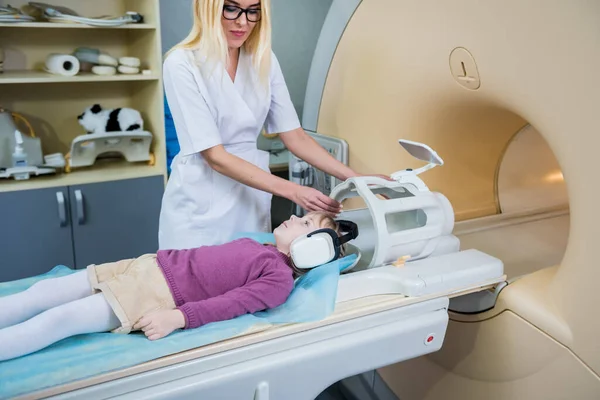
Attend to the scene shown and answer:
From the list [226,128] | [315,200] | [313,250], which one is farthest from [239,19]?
[313,250]

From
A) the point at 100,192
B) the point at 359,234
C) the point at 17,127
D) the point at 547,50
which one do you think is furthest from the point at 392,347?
the point at 17,127

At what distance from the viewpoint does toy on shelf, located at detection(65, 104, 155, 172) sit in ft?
8.10

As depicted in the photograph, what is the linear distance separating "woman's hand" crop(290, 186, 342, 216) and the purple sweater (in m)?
0.18

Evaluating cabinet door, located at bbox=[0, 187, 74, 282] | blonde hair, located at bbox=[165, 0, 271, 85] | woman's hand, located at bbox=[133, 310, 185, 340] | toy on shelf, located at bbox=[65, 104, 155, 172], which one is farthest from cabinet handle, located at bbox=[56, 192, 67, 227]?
woman's hand, located at bbox=[133, 310, 185, 340]

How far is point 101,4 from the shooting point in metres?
2.62

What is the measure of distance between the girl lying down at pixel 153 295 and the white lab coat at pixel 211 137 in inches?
12.8

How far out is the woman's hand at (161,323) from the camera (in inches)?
42.5

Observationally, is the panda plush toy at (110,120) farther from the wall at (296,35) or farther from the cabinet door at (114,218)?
the wall at (296,35)

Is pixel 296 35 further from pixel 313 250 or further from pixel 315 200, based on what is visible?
pixel 313 250

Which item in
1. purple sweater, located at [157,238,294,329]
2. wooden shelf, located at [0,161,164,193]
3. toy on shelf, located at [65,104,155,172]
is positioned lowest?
purple sweater, located at [157,238,294,329]

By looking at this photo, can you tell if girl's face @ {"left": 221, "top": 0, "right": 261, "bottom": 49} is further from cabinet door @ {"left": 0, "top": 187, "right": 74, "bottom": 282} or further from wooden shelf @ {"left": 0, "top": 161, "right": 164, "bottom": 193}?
cabinet door @ {"left": 0, "top": 187, "right": 74, "bottom": 282}

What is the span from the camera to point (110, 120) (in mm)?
2545

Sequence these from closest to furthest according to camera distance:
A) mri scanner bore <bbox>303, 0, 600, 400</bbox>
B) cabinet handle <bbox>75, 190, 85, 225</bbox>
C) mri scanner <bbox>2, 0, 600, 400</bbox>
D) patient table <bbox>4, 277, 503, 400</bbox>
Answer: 1. patient table <bbox>4, 277, 503, 400</bbox>
2. mri scanner <bbox>2, 0, 600, 400</bbox>
3. mri scanner bore <bbox>303, 0, 600, 400</bbox>
4. cabinet handle <bbox>75, 190, 85, 225</bbox>

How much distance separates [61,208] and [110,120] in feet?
1.56
